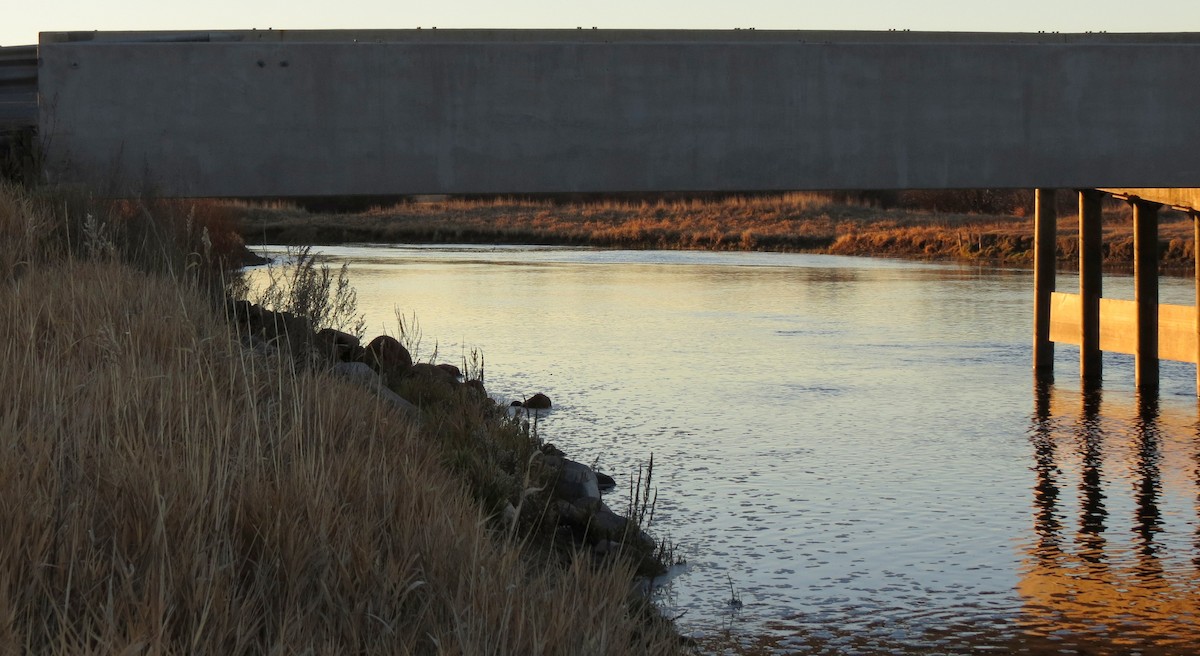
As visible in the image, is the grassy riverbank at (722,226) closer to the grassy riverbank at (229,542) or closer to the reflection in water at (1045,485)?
the reflection in water at (1045,485)

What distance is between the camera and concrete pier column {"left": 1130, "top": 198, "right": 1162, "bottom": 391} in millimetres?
18781

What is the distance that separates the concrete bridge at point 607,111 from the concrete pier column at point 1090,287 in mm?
8405

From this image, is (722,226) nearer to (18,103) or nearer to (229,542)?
(18,103)

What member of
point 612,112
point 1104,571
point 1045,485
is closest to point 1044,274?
point 1045,485

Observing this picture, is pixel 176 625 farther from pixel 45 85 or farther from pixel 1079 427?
pixel 1079 427

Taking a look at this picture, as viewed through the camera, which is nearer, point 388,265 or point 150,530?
point 150,530

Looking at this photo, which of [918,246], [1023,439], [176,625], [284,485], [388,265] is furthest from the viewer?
[918,246]

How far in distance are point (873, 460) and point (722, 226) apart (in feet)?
154

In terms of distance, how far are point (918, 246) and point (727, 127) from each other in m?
40.6

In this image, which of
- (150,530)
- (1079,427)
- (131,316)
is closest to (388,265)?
(1079,427)

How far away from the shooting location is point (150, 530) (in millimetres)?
3902

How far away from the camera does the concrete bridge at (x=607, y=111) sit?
11102mm

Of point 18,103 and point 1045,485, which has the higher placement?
point 18,103

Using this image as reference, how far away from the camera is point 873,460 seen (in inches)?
531
